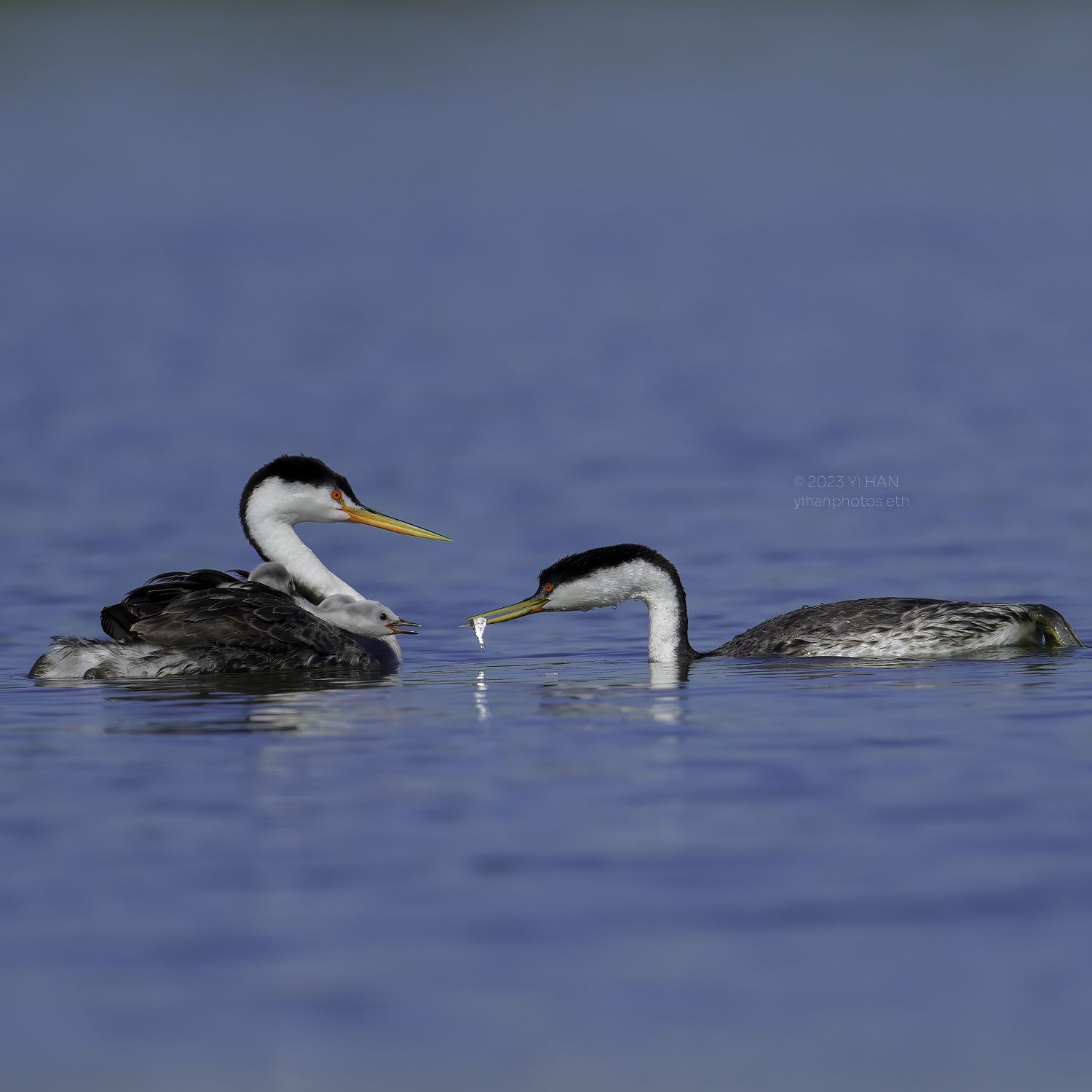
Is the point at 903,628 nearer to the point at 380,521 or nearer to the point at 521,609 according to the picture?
the point at 521,609

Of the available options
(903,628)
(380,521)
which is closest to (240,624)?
(380,521)

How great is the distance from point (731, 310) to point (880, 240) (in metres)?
10.2

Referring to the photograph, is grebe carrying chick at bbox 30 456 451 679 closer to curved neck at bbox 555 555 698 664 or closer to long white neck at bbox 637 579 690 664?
curved neck at bbox 555 555 698 664

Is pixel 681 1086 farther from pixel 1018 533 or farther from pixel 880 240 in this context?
pixel 880 240

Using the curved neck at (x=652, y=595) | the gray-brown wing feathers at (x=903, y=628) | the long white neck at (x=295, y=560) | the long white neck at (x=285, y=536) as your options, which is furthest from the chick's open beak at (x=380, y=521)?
the gray-brown wing feathers at (x=903, y=628)

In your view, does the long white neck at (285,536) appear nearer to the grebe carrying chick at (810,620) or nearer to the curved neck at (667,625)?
the grebe carrying chick at (810,620)

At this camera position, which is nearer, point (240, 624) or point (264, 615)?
point (240, 624)

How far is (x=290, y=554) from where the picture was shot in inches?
565

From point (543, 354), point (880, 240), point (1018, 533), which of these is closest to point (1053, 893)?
point (1018, 533)

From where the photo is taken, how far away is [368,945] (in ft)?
22.9

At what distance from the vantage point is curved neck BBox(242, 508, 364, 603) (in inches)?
561

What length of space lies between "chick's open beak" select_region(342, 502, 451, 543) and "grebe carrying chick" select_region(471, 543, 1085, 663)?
118 centimetres

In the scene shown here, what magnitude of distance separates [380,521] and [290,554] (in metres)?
0.64

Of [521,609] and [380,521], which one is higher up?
[380,521]
